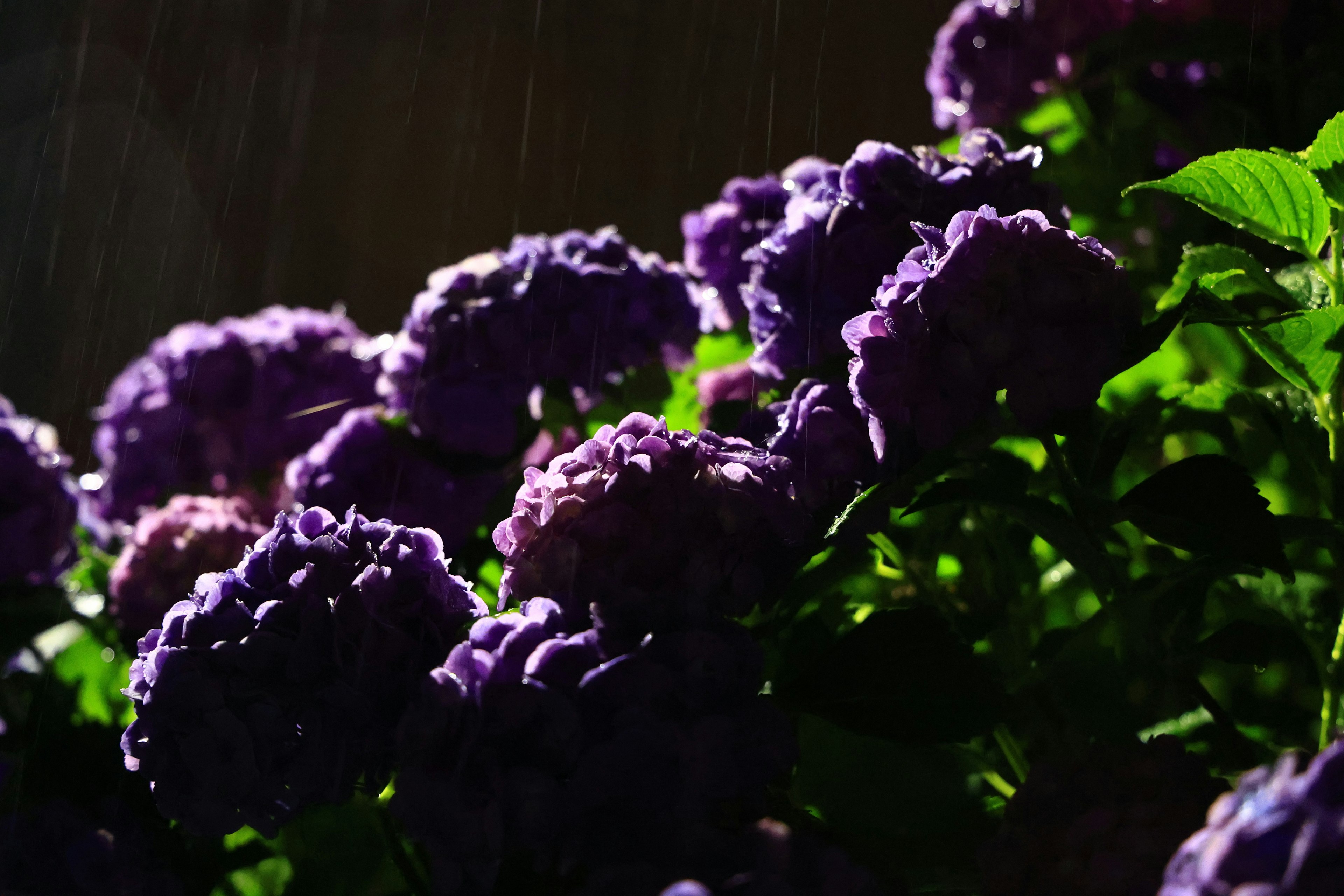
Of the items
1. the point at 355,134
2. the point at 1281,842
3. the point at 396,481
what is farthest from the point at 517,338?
the point at 355,134

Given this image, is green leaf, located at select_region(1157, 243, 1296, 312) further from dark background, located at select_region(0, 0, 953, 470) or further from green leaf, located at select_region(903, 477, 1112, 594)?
dark background, located at select_region(0, 0, 953, 470)

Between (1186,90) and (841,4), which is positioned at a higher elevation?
(841,4)

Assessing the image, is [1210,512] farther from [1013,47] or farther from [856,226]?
[1013,47]

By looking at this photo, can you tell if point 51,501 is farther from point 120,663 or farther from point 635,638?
point 635,638

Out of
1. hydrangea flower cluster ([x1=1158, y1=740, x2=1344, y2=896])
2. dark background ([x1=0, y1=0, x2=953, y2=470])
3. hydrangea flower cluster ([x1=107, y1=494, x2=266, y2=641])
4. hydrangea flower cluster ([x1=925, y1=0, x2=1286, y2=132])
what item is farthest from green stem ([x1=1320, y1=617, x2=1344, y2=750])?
dark background ([x1=0, y1=0, x2=953, y2=470])

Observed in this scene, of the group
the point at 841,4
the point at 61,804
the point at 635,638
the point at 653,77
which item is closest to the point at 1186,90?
the point at 635,638

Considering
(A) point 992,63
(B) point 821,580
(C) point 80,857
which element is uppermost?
(A) point 992,63
